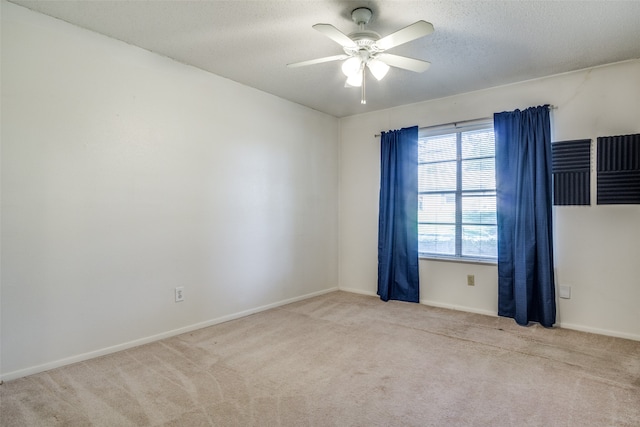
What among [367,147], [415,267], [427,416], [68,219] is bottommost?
[427,416]

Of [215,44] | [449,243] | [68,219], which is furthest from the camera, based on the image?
[449,243]

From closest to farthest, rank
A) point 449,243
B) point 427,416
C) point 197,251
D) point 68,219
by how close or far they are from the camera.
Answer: point 427,416 < point 68,219 < point 197,251 < point 449,243

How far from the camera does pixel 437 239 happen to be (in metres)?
4.18

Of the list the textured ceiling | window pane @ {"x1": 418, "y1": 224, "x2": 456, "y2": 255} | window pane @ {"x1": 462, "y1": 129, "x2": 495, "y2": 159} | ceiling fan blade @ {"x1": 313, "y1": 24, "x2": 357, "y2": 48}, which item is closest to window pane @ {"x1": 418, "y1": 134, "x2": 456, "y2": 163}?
window pane @ {"x1": 462, "y1": 129, "x2": 495, "y2": 159}

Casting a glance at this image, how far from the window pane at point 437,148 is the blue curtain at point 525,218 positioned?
547 millimetres

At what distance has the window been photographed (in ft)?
12.6

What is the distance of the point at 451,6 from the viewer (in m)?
2.28

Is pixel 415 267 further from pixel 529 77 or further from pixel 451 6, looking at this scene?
pixel 451 6

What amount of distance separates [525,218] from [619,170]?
833mm

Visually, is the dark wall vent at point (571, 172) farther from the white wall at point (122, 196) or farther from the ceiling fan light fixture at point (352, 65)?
the white wall at point (122, 196)

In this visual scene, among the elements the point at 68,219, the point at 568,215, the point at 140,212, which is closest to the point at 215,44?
the point at 140,212

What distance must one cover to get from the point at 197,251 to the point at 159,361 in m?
1.03

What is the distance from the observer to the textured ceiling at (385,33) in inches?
90.4

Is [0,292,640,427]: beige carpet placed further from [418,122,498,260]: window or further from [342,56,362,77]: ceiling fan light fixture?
[342,56,362,77]: ceiling fan light fixture
